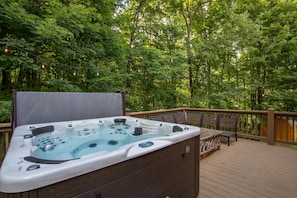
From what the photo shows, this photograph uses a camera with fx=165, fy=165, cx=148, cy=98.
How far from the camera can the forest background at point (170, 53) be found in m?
3.96

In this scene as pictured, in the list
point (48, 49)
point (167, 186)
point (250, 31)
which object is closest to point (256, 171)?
point (167, 186)

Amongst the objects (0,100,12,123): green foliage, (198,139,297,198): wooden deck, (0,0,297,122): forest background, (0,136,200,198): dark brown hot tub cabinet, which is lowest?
(198,139,297,198): wooden deck

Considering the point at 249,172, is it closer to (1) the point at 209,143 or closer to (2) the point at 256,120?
(1) the point at 209,143

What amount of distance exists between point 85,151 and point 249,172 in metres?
2.53

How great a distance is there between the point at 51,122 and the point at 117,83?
103 inches

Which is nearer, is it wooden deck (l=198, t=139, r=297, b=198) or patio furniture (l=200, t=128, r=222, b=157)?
wooden deck (l=198, t=139, r=297, b=198)

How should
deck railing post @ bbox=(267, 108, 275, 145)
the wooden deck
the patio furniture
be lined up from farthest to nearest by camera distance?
deck railing post @ bbox=(267, 108, 275, 145), the patio furniture, the wooden deck

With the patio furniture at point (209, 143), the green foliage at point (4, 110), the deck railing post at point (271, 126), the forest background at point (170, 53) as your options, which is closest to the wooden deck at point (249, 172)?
the patio furniture at point (209, 143)

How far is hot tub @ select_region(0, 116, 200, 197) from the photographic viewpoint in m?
0.92

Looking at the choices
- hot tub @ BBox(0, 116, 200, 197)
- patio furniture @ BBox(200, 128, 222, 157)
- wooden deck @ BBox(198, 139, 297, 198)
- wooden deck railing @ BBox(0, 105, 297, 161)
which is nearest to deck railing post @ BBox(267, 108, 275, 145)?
wooden deck railing @ BBox(0, 105, 297, 161)

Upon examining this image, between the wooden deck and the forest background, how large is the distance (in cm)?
313

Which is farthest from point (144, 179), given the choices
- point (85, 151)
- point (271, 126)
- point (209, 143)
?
point (271, 126)

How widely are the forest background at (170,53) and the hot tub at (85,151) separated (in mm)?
1605

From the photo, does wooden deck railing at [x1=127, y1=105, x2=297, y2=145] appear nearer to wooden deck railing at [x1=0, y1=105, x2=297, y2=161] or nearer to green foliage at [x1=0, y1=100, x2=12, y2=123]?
wooden deck railing at [x1=0, y1=105, x2=297, y2=161]
